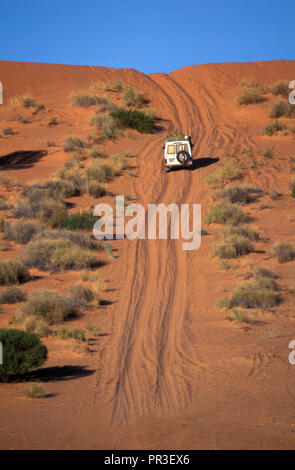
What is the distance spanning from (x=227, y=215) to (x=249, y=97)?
22.5m

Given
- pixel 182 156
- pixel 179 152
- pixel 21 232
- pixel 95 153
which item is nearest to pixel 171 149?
pixel 179 152

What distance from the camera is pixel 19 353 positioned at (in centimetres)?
898

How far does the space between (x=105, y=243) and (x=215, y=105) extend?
26158 millimetres

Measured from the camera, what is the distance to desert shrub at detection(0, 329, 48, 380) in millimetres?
8867

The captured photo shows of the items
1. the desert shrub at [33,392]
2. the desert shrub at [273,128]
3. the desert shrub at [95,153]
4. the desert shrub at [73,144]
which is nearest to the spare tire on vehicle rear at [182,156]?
the desert shrub at [95,153]

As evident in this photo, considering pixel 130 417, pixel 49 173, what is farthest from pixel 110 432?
pixel 49 173

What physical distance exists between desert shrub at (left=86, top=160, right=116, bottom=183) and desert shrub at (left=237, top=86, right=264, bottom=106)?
18.2 metres

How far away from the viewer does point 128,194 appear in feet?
78.6

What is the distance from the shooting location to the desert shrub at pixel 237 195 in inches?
880

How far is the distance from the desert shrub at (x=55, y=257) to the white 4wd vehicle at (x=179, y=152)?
10801 millimetres

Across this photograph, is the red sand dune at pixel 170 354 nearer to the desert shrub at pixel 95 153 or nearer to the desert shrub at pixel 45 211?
the desert shrub at pixel 95 153

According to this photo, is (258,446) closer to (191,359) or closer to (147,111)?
(191,359)

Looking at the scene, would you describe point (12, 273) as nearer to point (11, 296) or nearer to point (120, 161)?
point (11, 296)

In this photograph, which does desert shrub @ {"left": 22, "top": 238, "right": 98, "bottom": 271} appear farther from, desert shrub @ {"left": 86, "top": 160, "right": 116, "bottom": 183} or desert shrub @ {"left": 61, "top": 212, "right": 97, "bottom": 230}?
desert shrub @ {"left": 86, "top": 160, "right": 116, "bottom": 183}
